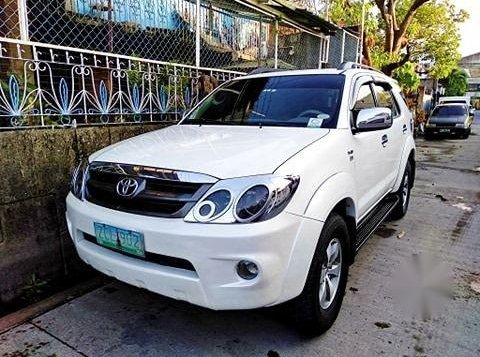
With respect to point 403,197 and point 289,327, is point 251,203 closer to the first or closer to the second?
point 289,327

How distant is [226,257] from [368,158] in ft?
5.76

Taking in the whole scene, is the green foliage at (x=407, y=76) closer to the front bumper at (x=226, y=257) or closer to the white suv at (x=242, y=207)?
the white suv at (x=242, y=207)

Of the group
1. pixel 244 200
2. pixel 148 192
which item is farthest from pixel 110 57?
pixel 244 200

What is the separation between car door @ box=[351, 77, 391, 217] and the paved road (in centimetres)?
67

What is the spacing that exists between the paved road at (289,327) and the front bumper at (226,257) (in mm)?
533

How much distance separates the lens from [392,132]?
3.88 m

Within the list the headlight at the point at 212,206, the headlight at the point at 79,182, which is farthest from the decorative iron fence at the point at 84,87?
the headlight at the point at 212,206

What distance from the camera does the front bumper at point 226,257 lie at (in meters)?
1.85

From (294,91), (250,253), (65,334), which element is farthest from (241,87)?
(65,334)

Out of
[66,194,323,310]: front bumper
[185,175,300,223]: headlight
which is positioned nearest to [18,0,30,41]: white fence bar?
[66,194,323,310]: front bumper

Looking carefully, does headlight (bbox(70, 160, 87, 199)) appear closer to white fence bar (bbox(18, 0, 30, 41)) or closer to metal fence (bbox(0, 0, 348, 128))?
metal fence (bbox(0, 0, 348, 128))

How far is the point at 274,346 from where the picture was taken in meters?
2.33

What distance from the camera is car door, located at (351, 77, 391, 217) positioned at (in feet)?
9.58

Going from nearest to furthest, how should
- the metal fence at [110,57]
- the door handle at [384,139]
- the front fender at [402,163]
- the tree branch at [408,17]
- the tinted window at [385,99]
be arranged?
the metal fence at [110,57] < the door handle at [384,139] < the tinted window at [385,99] < the front fender at [402,163] < the tree branch at [408,17]
